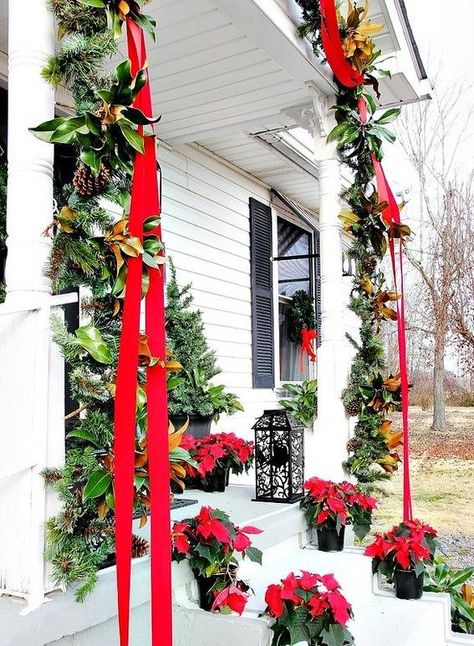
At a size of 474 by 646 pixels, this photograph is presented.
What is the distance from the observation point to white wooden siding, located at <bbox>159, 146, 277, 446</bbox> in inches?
180

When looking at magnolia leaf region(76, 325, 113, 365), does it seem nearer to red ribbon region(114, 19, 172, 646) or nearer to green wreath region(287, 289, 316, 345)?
red ribbon region(114, 19, 172, 646)

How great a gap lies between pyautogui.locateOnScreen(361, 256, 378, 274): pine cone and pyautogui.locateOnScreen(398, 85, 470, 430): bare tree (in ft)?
22.0

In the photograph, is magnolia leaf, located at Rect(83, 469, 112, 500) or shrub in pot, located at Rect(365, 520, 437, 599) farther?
shrub in pot, located at Rect(365, 520, 437, 599)

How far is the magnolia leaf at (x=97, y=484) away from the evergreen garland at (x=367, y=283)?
2.11 metres

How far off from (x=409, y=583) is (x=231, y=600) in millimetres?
1189

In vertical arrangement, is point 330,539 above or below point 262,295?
below

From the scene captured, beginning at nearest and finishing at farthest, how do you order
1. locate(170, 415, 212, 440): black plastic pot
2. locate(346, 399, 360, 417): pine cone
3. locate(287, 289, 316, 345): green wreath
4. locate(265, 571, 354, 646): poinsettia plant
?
locate(265, 571, 354, 646): poinsettia plant
locate(346, 399, 360, 417): pine cone
locate(170, 415, 212, 440): black plastic pot
locate(287, 289, 316, 345): green wreath

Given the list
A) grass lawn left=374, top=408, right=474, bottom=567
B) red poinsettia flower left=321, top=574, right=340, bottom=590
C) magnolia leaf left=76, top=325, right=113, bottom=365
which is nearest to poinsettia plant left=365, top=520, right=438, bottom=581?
red poinsettia flower left=321, top=574, right=340, bottom=590

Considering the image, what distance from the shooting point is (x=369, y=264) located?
11.6 feet

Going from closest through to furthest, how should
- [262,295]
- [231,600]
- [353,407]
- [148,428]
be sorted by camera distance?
1. [148,428]
2. [231,600]
3. [353,407]
4. [262,295]

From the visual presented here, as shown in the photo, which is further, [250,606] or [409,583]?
[409,583]

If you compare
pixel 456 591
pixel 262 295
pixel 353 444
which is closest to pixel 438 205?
pixel 262 295

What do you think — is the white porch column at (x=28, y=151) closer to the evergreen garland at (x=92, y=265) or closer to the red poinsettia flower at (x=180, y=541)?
the evergreen garland at (x=92, y=265)

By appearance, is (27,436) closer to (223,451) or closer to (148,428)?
(148,428)
